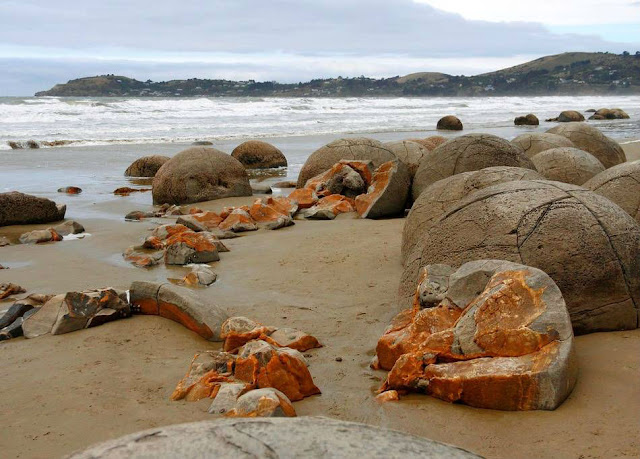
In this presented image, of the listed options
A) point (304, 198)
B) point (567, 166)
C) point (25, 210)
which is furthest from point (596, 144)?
point (25, 210)

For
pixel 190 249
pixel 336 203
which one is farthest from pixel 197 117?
pixel 190 249

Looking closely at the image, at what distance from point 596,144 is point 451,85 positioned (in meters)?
92.1

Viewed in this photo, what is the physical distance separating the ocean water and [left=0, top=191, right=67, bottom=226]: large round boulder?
0.47 metres

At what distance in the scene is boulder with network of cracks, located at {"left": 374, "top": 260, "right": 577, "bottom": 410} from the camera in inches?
147

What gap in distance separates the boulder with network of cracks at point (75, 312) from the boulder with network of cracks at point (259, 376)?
61.3 inches

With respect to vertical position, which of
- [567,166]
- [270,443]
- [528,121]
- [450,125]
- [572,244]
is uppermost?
[270,443]

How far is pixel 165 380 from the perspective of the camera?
4.35m

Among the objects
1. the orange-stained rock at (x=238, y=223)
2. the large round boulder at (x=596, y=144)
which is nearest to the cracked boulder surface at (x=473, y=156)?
the orange-stained rock at (x=238, y=223)

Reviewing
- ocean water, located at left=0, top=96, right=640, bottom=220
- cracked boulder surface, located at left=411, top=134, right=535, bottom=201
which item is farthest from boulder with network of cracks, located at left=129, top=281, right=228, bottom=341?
ocean water, located at left=0, top=96, right=640, bottom=220

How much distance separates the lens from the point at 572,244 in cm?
466

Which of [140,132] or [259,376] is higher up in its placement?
[259,376]

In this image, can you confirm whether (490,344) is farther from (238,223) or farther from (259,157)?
(259,157)

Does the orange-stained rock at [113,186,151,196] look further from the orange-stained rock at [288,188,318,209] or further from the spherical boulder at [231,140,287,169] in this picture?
the spherical boulder at [231,140,287,169]

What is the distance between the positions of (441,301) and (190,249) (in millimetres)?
3822
